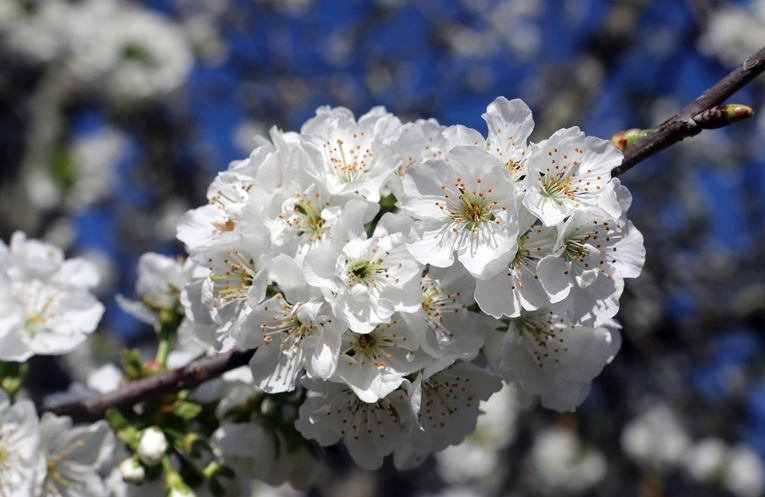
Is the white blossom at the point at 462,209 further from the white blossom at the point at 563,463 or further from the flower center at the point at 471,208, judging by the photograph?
the white blossom at the point at 563,463

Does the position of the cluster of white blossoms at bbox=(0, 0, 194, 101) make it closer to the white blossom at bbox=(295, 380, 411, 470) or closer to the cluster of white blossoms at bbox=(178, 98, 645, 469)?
the cluster of white blossoms at bbox=(178, 98, 645, 469)

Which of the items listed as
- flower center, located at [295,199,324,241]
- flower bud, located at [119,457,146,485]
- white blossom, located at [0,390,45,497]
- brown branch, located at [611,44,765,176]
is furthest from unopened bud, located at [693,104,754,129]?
white blossom, located at [0,390,45,497]

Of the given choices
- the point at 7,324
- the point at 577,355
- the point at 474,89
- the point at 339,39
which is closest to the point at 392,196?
the point at 577,355

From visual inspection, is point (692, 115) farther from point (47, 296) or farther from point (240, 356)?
point (47, 296)

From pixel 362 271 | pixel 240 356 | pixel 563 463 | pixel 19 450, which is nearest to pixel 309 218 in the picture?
pixel 362 271

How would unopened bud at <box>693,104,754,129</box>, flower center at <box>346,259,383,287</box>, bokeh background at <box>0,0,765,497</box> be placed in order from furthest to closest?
bokeh background at <box>0,0,765,497</box>, flower center at <box>346,259,383,287</box>, unopened bud at <box>693,104,754,129</box>

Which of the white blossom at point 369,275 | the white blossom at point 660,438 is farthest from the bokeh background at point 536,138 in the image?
the white blossom at point 369,275
